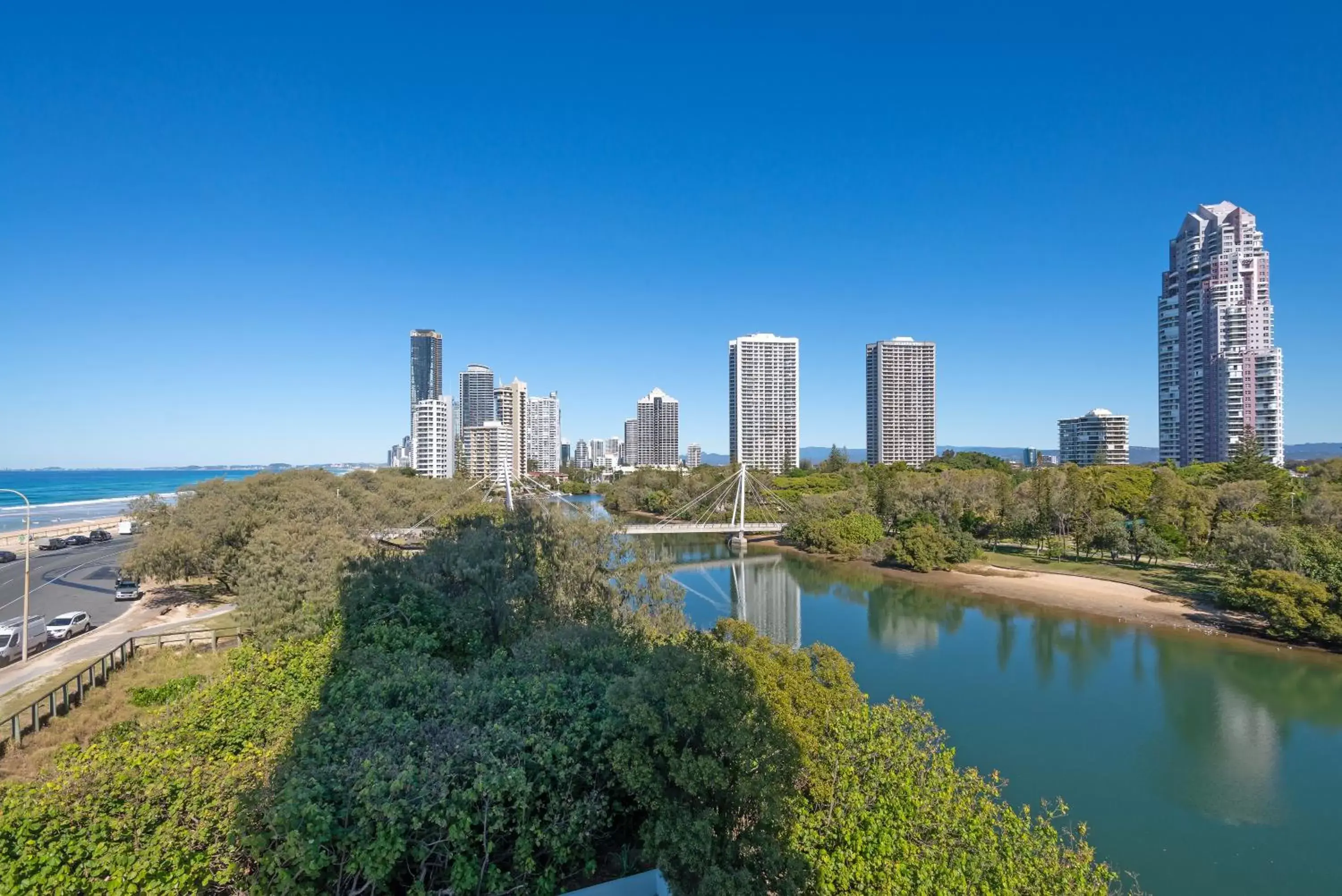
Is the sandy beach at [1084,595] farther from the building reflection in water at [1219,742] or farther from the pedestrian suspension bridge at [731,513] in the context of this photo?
the pedestrian suspension bridge at [731,513]

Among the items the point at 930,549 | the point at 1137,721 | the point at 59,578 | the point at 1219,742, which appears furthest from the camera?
the point at 930,549

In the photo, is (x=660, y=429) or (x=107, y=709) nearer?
(x=107, y=709)

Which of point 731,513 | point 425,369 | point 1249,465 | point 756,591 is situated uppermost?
point 425,369

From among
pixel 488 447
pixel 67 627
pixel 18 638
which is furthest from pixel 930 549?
pixel 488 447

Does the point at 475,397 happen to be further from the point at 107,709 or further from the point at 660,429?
the point at 107,709

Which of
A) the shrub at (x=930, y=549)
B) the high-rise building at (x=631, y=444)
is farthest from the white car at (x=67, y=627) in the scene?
the high-rise building at (x=631, y=444)

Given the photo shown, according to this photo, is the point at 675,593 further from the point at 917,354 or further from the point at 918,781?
the point at 917,354

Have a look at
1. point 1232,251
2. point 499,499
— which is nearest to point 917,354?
point 1232,251
